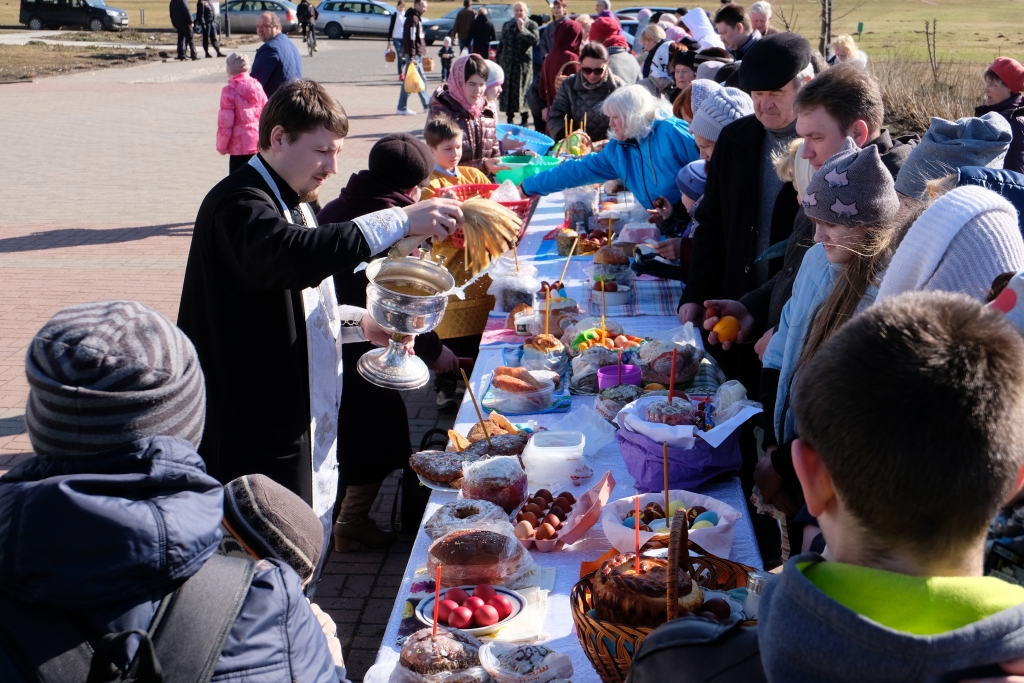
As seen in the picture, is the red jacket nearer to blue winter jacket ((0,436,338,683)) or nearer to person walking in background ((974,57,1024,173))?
person walking in background ((974,57,1024,173))

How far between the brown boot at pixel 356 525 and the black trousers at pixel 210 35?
24.6 m

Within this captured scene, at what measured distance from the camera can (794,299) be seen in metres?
2.82

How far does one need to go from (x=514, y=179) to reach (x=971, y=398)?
5.66 meters

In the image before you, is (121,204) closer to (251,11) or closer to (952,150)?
(952,150)

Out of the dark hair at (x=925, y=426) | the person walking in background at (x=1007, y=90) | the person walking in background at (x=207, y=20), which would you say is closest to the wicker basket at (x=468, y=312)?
the dark hair at (x=925, y=426)

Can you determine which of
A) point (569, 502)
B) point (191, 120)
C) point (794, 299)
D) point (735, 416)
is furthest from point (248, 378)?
point (191, 120)

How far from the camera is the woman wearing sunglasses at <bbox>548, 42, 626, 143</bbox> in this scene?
336 inches

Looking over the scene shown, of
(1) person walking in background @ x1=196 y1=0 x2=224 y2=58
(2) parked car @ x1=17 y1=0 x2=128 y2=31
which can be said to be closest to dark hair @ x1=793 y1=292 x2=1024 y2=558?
(1) person walking in background @ x1=196 y1=0 x2=224 y2=58

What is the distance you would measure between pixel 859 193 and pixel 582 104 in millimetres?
6560

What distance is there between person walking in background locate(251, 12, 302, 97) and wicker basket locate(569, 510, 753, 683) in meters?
8.21

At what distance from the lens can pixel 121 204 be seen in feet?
34.5

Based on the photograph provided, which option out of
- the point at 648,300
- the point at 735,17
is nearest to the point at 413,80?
the point at 735,17

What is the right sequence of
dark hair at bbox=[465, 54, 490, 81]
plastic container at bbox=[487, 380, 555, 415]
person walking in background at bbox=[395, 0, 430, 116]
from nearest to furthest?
1. plastic container at bbox=[487, 380, 555, 415]
2. dark hair at bbox=[465, 54, 490, 81]
3. person walking in background at bbox=[395, 0, 430, 116]

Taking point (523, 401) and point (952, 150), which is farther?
point (523, 401)
